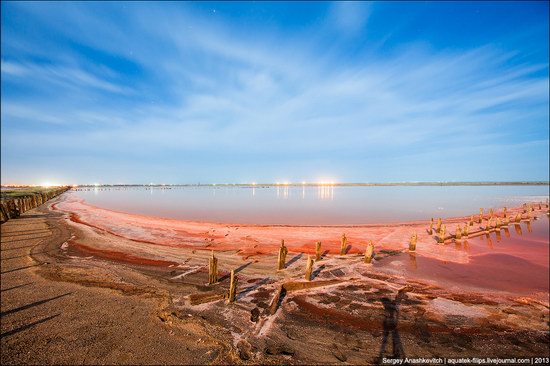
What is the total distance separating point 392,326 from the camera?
9.89 m

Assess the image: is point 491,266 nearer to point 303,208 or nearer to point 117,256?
point 117,256

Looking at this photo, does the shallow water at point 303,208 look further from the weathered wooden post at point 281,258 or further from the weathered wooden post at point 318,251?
the weathered wooden post at point 281,258

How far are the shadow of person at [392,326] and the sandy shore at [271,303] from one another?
0.18 ft

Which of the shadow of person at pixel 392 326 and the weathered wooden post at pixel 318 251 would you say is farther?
the weathered wooden post at pixel 318 251

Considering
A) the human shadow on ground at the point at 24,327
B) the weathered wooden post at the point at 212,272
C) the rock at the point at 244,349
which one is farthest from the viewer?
the weathered wooden post at the point at 212,272

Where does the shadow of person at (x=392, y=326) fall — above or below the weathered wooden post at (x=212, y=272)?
below

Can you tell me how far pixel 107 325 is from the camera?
937cm

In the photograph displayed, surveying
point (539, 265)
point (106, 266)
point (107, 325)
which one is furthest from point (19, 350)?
point (539, 265)

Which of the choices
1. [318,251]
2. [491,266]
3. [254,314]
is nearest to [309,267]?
[318,251]

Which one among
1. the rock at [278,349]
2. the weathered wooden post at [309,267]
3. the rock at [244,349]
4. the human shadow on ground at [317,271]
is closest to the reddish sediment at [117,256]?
the weathered wooden post at [309,267]

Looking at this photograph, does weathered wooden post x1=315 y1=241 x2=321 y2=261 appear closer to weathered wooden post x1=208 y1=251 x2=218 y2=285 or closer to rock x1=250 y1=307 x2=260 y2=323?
weathered wooden post x1=208 y1=251 x2=218 y2=285

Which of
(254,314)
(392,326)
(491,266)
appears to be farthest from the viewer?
(491,266)

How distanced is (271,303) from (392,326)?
15.7ft

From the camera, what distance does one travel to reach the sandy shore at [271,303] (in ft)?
27.5
